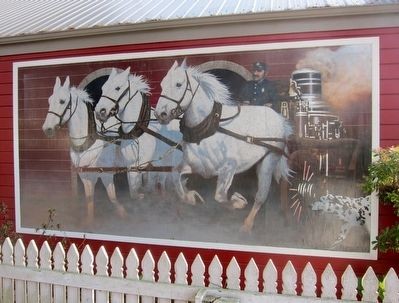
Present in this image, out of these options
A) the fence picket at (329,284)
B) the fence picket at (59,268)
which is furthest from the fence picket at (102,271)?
the fence picket at (329,284)

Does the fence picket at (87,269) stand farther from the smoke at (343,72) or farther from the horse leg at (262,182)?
the smoke at (343,72)

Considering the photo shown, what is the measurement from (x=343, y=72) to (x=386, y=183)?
136 cm

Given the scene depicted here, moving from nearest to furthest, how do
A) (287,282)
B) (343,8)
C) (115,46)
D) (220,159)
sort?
(287,282), (343,8), (220,159), (115,46)

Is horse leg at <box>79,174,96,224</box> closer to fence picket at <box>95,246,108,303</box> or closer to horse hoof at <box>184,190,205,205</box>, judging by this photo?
horse hoof at <box>184,190,205,205</box>

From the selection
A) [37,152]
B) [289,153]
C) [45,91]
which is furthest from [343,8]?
[37,152]

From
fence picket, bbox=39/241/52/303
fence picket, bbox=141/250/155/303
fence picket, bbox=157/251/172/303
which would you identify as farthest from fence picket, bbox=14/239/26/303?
fence picket, bbox=157/251/172/303

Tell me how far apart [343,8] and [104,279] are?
3.71 metres

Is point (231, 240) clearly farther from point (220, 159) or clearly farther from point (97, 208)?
point (97, 208)

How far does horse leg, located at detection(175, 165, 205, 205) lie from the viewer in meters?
5.13

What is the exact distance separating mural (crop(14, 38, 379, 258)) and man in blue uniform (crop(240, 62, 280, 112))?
12 mm

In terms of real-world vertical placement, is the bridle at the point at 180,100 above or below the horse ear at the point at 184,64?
below

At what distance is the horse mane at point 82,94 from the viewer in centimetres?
559

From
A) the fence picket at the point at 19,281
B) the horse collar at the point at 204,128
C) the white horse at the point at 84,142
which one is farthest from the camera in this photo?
the white horse at the point at 84,142

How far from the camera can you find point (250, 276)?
3205mm
